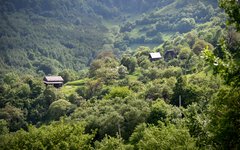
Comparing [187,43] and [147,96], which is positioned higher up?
[187,43]

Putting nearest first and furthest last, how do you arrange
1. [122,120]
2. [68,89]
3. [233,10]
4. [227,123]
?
1. [233,10]
2. [227,123]
3. [122,120]
4. [68,89]

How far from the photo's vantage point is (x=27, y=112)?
129 meters

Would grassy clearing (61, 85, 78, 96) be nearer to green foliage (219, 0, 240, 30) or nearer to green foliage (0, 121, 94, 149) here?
green foliage (0, 121, 94, 149)

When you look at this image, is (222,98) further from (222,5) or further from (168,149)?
(168,149)

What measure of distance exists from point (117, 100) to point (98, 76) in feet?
159

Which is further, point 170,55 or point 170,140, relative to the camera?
point 170,55

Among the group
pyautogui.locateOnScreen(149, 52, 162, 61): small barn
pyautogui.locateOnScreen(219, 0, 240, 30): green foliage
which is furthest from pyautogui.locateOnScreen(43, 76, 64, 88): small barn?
pyautogui.locateOnScreen(219, 0, 240, 30): green foliage

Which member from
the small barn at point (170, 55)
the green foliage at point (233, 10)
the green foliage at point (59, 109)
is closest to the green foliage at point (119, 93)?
the green foliage at point (59, 109)

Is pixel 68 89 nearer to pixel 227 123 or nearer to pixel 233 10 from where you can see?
pixel 227 123

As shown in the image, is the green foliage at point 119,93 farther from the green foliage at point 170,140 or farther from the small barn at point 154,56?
the small barn at point 154,56

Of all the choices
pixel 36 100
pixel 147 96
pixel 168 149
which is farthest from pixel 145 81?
pixel 168 149

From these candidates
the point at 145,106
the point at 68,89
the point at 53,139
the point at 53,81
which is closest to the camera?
the point at 53,139

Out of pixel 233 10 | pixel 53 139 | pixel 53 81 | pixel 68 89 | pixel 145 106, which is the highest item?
pixel 233 10

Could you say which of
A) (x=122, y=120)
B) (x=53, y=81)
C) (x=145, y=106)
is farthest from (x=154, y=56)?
(x=122, y=120)
